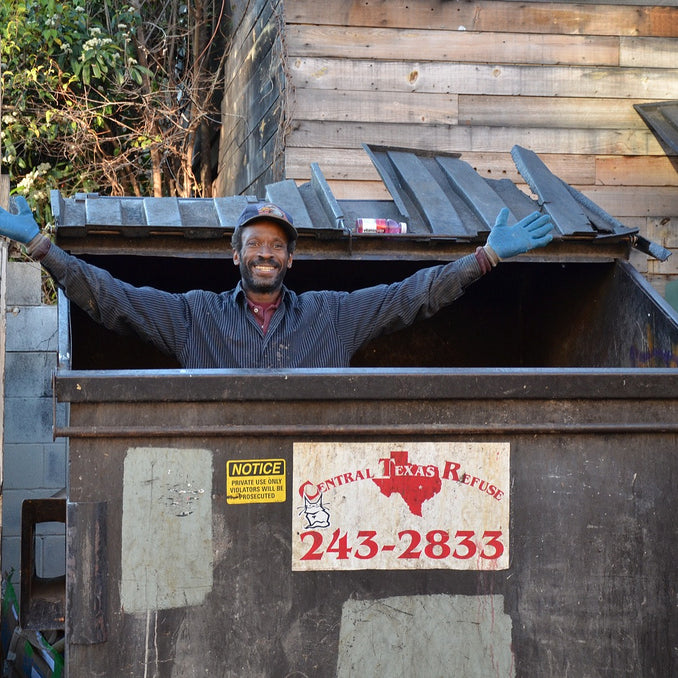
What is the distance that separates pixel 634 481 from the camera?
8.43ft

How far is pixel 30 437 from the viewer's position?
5.07m

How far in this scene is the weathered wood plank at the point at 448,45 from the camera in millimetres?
5867

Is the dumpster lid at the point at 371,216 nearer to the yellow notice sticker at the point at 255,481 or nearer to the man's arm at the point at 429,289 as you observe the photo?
the man's arm at the point at 429,289

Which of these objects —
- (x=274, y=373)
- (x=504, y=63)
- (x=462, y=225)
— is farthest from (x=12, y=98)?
(x=274, y=373)

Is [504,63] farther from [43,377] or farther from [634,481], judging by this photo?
[634,481]

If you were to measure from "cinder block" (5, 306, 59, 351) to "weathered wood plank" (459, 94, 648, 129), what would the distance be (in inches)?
113

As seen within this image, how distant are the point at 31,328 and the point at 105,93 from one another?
396cm

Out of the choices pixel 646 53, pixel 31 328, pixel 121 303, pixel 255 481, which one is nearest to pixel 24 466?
pixel 31 328

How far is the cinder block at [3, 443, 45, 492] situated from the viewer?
505 centimetres

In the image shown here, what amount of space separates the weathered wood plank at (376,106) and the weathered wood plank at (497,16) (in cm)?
45

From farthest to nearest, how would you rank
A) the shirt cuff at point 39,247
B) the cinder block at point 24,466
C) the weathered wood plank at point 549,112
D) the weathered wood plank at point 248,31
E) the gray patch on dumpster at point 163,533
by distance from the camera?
the weathered wood plank at point 248,31, the weathered wood plank at point 549,112, the cinder block at point 24,466, the shirt cuff at point 39,247, the gray patch on dumpster at point 163,533

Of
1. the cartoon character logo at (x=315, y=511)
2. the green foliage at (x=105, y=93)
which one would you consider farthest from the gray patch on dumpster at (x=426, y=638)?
the green foliage at (x=105, y=93)

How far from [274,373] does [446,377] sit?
46 cm

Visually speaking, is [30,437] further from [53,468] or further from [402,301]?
[402,301]
